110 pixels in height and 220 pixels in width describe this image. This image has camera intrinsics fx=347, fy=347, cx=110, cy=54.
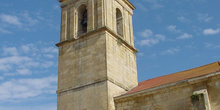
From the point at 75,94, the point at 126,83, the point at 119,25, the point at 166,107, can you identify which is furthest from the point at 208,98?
the point at 119,25

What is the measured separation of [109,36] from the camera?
957 inches

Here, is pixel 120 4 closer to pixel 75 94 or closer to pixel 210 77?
pixel 75 94

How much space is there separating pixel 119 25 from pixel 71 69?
5696 mm

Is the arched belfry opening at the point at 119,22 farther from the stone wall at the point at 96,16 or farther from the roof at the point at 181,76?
the roof at the point at 181,76

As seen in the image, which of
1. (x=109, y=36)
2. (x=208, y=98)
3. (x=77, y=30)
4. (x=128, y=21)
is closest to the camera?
(x=208, y=98)

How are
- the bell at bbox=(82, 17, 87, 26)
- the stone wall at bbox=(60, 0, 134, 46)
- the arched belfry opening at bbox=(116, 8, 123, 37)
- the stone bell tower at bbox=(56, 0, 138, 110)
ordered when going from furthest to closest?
the arched belfry opening at bbox=(116, 8, 123, 37) → the bell at bbox=(82, 17, 87, 26) → the stone wall at bbox=(60, 0, 134, 46) → the stone bell tower at bbox=(56, 0, 138, 110)

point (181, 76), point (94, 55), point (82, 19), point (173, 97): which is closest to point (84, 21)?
point (82, 19)

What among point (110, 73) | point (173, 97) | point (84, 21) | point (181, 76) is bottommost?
point (173, 97)

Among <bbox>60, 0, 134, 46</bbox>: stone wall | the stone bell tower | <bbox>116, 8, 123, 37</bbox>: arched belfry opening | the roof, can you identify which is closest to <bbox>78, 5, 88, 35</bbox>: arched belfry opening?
the stone bell tower

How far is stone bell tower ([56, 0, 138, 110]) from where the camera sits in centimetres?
2264

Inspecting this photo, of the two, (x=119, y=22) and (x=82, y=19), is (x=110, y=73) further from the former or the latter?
(x=82, y=19)

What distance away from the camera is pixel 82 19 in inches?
1072

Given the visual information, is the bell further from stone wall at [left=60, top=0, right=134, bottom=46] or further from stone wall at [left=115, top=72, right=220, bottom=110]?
stone wall at [left=115, top=72, right=220, bottom=110]

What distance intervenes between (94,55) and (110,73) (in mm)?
A: 1769
